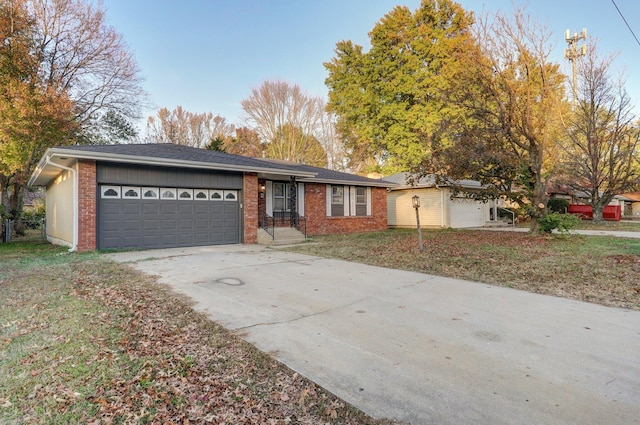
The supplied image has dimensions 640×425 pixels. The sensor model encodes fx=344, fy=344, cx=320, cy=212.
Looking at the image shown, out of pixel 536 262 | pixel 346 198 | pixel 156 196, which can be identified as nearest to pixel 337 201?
pixel 346 198

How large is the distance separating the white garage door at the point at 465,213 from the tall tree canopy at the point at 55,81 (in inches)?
767

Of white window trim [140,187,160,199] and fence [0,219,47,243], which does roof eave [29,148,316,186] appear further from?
fence [0,219,47,243]

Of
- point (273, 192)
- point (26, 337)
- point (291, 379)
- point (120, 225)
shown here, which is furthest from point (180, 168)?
point (291, 379)

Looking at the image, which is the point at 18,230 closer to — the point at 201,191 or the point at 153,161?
the point at 201,191

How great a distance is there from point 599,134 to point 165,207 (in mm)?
22567

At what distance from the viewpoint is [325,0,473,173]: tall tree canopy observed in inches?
901

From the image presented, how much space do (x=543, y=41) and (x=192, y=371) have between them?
46.8ft

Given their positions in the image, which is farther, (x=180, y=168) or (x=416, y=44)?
(x=416, y=44)

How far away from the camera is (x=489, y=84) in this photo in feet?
39.7

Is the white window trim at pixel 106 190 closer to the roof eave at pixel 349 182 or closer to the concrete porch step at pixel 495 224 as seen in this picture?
the roof eave at pixel 349 182

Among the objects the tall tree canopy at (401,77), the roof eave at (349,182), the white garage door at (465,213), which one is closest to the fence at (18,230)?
the roof eave at (349,182)

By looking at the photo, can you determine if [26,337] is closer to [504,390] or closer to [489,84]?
[504,390]

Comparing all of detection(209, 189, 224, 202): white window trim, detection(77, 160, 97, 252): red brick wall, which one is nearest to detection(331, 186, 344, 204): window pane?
detection(209, 189, 224, 202): white window trim

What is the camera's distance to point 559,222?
11883mm
